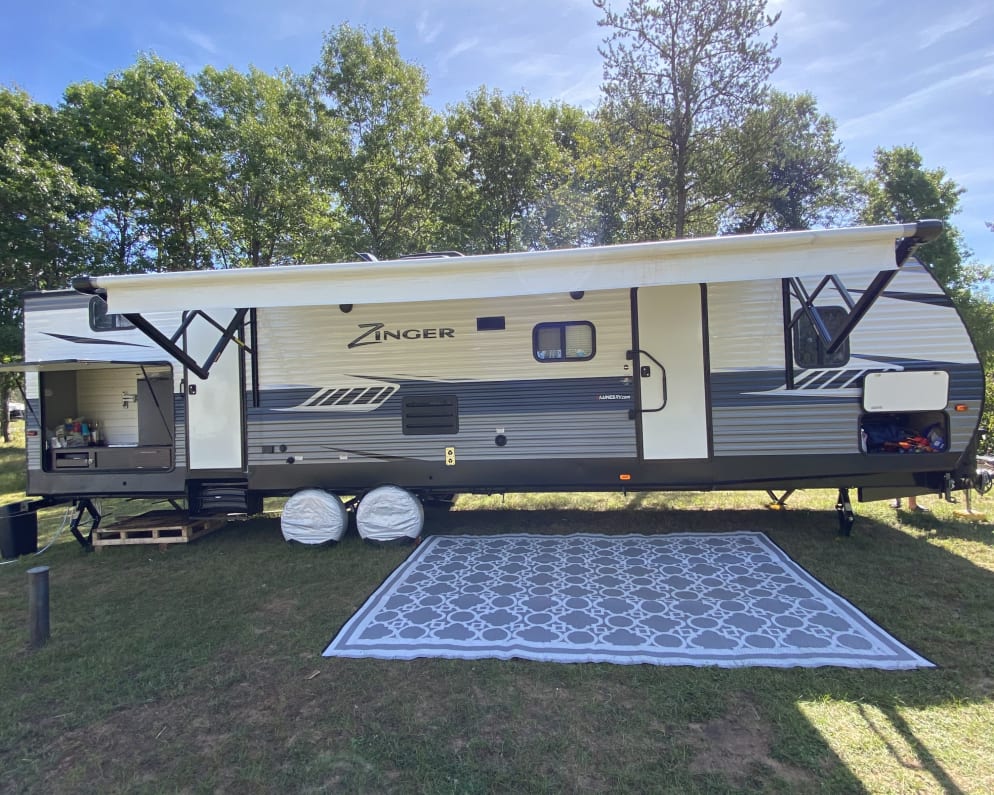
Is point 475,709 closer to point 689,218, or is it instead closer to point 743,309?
point 743,309

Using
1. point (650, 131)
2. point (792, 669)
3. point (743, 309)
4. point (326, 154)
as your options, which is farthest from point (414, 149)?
point (792, 669)

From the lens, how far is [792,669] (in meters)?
3.03

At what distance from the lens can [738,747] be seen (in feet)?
8.02

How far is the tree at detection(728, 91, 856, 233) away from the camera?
8555 millimetres

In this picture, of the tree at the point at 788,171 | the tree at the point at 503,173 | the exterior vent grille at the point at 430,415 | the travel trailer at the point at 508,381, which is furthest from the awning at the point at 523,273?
the tree at the point at 503,173

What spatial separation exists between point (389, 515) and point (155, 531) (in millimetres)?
2722

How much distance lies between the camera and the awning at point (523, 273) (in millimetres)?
3758

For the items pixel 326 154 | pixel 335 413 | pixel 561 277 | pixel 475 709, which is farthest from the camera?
pixel 326 154

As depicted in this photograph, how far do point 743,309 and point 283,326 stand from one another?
15.4 feet

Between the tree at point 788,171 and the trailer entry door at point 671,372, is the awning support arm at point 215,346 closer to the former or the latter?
the trailer entry door at point 671,372

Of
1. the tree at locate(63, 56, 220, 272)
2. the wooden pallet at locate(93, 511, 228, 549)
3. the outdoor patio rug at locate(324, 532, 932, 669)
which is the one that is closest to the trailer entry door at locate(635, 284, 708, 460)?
the outdoor patio rug at locate(324, 532, 932, 669)

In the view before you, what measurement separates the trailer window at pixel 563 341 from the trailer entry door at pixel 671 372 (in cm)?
50

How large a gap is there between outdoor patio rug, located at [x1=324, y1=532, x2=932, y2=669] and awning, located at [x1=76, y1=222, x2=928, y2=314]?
2.35 metres

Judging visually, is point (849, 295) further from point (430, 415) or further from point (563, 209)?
point (563, 209)
